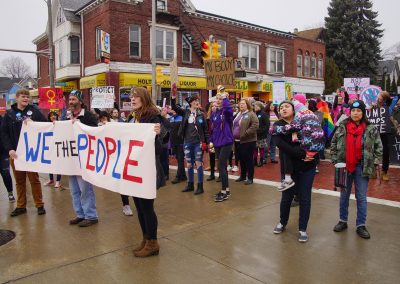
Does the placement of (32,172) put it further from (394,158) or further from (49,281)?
(394,158)

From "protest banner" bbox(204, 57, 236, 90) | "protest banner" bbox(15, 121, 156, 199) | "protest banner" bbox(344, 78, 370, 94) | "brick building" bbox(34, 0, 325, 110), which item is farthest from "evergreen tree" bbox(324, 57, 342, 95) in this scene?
"protest banner" bbox(15, 121, 156, 199)

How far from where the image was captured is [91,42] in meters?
24.1

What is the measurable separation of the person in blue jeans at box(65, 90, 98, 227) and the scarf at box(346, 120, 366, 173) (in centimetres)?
356

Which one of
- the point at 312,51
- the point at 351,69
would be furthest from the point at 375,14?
the point at 312,51

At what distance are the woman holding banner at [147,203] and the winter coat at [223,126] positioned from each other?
102 inches

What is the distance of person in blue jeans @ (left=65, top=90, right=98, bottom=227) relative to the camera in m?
5.41

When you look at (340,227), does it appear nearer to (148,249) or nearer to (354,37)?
(148,249)

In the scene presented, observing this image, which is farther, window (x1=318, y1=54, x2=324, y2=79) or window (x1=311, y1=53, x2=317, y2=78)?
window (x1=318, y1=54, x2=324, y2=79)

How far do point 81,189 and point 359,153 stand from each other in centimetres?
392

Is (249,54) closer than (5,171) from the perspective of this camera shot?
No

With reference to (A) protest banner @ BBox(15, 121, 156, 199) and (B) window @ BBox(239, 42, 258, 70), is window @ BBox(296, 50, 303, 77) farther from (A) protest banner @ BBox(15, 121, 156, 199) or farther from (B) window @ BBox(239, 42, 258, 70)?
(A) protest banner @ BBox(15, 121, 156, 199)

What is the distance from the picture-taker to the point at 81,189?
5.46 meters

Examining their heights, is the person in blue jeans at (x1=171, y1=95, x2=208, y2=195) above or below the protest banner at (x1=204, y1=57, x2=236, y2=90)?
below

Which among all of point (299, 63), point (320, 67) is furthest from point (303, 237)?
point (320, 67)
